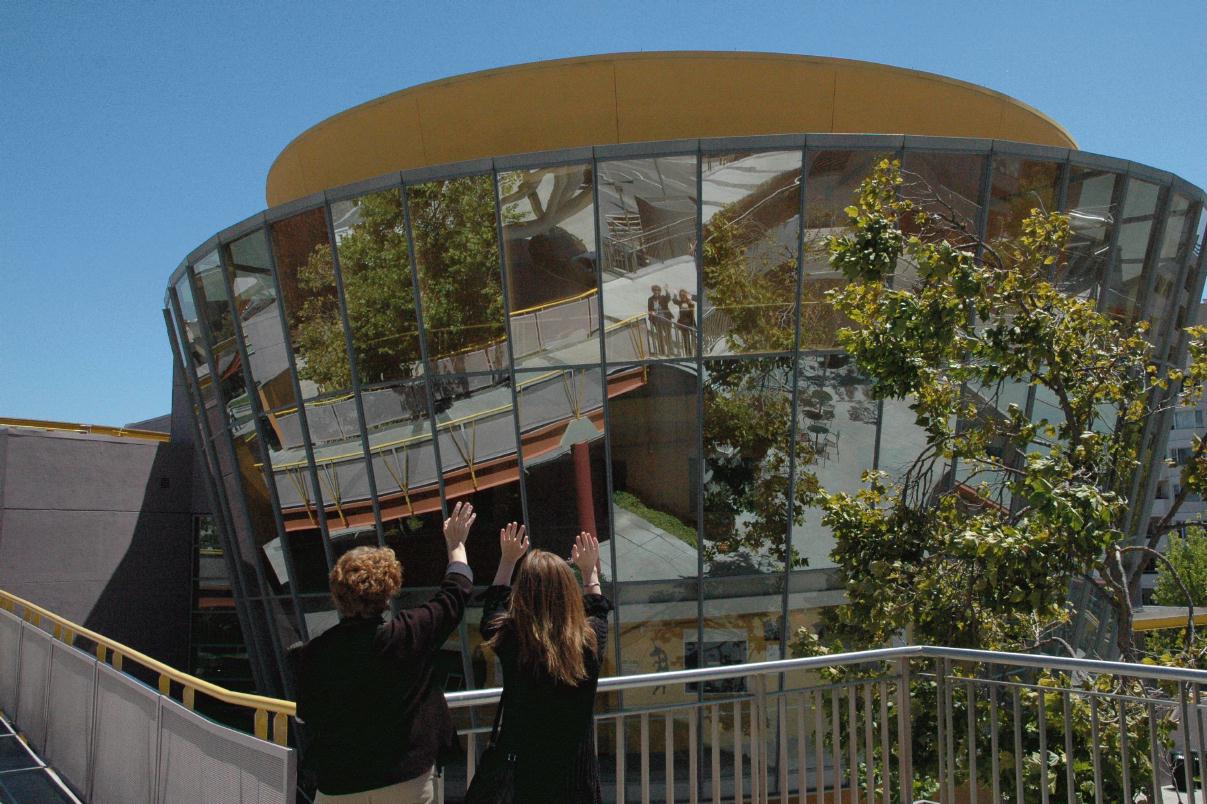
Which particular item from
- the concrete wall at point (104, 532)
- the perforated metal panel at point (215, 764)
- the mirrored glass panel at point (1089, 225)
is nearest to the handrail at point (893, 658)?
the perforated metal panel at point (215, 764)

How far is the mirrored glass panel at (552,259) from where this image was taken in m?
13.2

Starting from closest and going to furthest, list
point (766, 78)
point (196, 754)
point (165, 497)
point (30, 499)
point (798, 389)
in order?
point (196, 754) < point (798, 389) < point (766, 78) < point (30, 499) < point (165, 497)

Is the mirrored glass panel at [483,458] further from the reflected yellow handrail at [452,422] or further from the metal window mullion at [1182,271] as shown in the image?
the metal window mullion at [1182,271]

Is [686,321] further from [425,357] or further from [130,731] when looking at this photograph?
[130,731]

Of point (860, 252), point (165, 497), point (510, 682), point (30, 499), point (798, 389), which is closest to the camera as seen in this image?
point (510, 682)

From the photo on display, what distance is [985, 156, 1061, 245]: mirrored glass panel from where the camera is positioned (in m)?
13.5

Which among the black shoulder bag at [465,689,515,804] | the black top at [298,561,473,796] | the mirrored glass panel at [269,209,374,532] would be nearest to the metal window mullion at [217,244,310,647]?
the mirrored glass panel at [269,209,374,532]

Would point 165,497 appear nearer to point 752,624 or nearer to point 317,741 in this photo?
point 752,624

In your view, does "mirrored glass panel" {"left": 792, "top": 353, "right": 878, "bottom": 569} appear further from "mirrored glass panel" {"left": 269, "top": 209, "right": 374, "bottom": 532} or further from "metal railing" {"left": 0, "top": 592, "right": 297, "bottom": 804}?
"metal railing" {"left": 0, "top": 592, "right": 297, "bottom": 804}

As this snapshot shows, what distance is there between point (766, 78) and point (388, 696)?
1216 centimetres

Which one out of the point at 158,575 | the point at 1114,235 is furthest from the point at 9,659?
the point at 1114,235

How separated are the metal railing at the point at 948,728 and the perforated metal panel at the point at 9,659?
5.54 m

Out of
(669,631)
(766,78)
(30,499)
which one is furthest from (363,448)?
(30,499)

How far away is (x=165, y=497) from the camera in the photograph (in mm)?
23031
